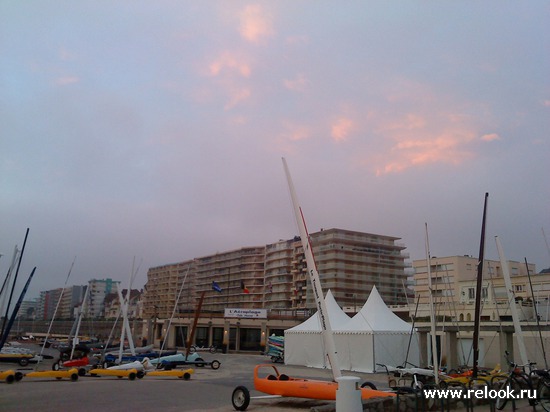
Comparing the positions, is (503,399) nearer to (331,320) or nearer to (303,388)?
(303,388)

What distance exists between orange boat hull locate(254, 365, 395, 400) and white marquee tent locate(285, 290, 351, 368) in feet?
66.1

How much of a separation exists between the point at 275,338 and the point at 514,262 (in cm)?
4933

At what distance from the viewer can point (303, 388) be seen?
13984mm

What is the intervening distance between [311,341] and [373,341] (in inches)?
265

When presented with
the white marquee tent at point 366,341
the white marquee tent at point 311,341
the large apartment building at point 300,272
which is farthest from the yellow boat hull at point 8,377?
the large apartment building at point 300,272

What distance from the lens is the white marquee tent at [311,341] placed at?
3556 cm

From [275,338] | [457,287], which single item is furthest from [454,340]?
[457,287]

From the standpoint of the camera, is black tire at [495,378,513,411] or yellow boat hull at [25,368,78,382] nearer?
black tire at [495,378,513,411]

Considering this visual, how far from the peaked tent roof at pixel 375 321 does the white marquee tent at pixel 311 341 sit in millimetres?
1439

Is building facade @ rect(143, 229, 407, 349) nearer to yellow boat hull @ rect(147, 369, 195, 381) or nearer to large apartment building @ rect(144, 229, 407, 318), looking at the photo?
large apartment building @ rect(144, 229, 407, 318)

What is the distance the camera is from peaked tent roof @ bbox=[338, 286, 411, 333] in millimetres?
32500

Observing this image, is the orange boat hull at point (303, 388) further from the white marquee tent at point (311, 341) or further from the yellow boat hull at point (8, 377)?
the white marquee tent at point (311, 341)

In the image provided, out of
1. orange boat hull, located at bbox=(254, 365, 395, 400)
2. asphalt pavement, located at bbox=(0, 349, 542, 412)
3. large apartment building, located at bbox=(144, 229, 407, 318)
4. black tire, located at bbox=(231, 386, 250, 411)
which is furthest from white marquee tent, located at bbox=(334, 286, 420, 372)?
large apartment building, located at bbox=(144, 229, 407, 318)

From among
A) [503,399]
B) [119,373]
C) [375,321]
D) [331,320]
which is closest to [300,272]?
[331,320]
